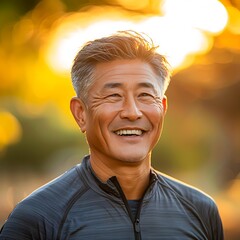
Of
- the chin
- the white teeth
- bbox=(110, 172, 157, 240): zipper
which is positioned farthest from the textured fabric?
the white teeth

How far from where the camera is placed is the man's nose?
3.51 meters

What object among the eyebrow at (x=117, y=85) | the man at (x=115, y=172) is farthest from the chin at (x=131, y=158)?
the eyebrow at (x=117, y=85)

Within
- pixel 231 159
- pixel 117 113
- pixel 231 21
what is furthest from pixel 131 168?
pixel 231 159

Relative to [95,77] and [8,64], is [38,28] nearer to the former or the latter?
[8,64]

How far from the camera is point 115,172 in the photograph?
3.64 meters

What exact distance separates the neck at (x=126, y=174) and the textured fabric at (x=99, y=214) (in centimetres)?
4

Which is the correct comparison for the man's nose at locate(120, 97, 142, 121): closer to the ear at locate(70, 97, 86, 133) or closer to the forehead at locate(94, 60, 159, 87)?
the forehead at locate(94, 60, 159, 87)

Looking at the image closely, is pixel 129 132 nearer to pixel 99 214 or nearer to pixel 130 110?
pixel 130 110

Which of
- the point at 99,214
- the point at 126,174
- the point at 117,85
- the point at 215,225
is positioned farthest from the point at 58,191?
the point at 215,225

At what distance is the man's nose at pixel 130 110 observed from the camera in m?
3.51

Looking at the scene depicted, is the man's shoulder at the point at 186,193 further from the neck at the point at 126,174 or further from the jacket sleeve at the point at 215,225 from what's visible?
the neck at the point at 126,174

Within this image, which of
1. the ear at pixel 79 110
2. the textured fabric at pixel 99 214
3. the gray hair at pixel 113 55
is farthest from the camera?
the ear at pixel 79 110

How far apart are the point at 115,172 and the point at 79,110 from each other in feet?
1.26

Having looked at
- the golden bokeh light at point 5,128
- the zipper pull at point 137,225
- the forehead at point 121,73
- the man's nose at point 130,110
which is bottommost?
the zipper pull at point 137,225
